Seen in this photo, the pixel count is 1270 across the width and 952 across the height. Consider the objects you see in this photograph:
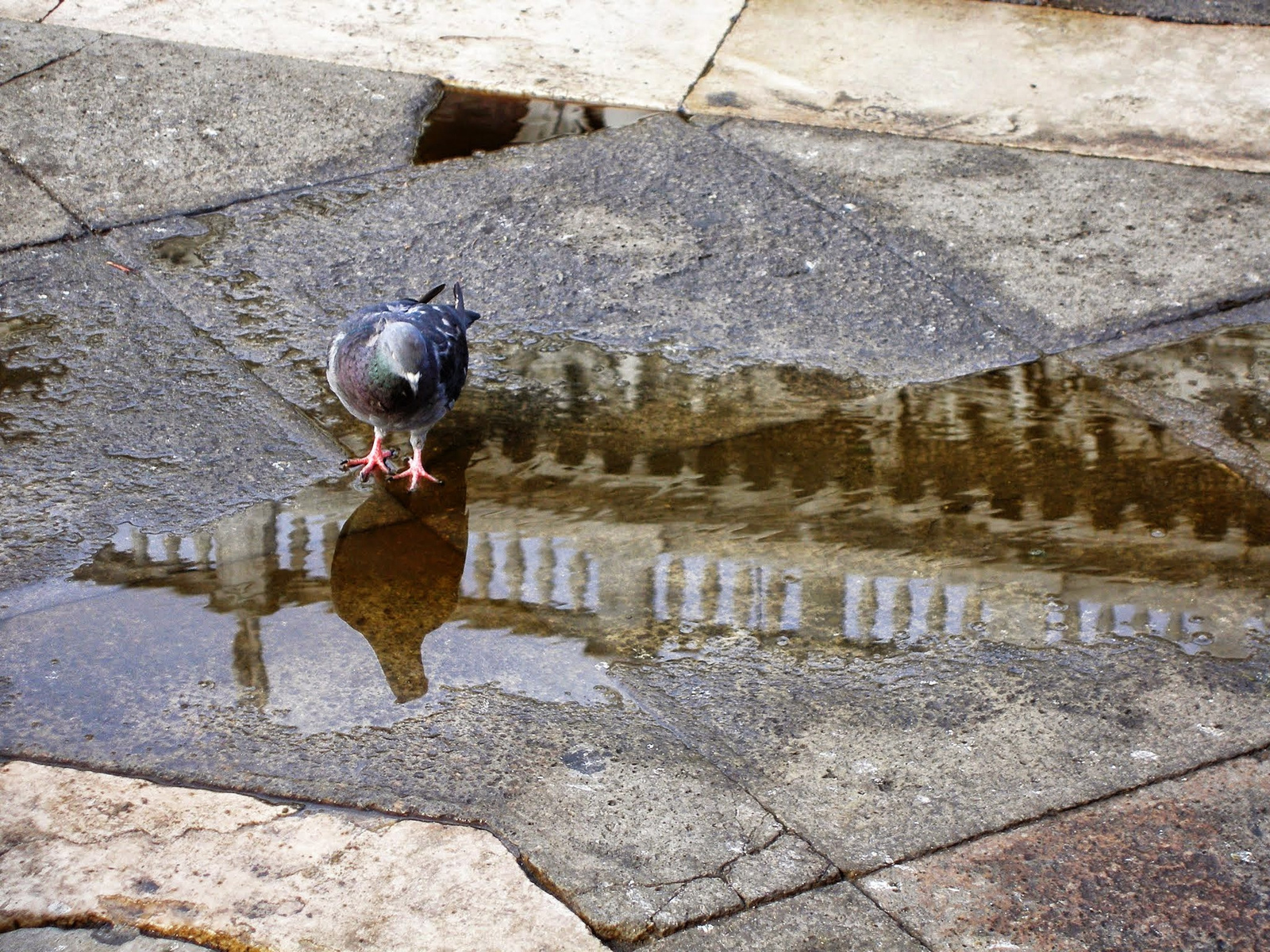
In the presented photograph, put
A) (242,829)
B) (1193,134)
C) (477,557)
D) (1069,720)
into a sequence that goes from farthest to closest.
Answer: (1193,134)
(477,557)
(1069,720)
(242,829)

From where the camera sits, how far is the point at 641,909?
8.48ft

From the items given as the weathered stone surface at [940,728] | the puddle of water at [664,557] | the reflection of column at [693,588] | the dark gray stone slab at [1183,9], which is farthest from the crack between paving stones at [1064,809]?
the dark gray stone slab at [1183,9]

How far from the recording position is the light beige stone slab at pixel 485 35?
6379 millimetres

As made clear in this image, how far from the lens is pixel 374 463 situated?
3996 mm

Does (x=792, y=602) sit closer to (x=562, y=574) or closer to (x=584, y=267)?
(x=562, y=574)

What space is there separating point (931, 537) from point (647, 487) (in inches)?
34.1

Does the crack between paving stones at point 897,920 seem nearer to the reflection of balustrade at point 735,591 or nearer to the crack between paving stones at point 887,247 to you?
the reflection of balustrade at point 735,591

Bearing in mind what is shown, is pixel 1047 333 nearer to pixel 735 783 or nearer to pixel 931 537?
pixel 931 537

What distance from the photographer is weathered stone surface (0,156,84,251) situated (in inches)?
197

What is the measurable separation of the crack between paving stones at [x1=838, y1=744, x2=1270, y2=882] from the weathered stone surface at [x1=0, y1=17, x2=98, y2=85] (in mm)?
5511

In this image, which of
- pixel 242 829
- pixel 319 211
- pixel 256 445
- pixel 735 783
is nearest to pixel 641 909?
pixel 735 783

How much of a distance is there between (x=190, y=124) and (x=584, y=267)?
2.11 meters

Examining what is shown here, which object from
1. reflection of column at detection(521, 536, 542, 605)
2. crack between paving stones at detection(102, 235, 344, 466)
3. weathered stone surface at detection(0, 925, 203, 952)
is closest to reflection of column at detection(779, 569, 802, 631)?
reflection of column at detection(521, 536, 542, 605)

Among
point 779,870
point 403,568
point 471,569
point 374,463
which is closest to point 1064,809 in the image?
point 779,870
